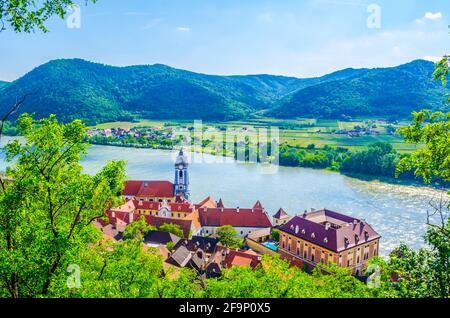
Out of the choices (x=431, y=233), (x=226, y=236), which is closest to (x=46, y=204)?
(x=431, y=233)

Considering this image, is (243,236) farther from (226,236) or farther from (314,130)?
(314,130)

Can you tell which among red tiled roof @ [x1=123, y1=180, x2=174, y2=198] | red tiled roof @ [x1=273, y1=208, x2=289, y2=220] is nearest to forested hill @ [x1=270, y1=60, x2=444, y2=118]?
red tiled roof @ [x1=273, y1=208, x2=289, y2=220]

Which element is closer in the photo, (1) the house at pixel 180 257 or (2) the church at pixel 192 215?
(1) the house at pixel 180 257

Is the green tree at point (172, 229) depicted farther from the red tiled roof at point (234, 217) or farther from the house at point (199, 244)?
the red tiled roof at point (234, 217)

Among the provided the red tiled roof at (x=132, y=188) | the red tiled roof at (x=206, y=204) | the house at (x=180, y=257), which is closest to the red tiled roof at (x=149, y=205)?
the red tiled roof at (x=206, y=204)

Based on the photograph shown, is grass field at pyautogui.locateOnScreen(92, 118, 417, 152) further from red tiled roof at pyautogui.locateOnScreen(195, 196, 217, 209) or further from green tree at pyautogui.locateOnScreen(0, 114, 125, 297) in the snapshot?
green tree at pyautogui.locateOnScreen(0, 114, 125, 297)

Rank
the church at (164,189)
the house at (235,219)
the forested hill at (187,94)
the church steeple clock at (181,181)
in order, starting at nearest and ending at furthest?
the house at (235,219) < the church steeple clock at (181,181) < the church at (164,189) < the forested hill at (187,94)
